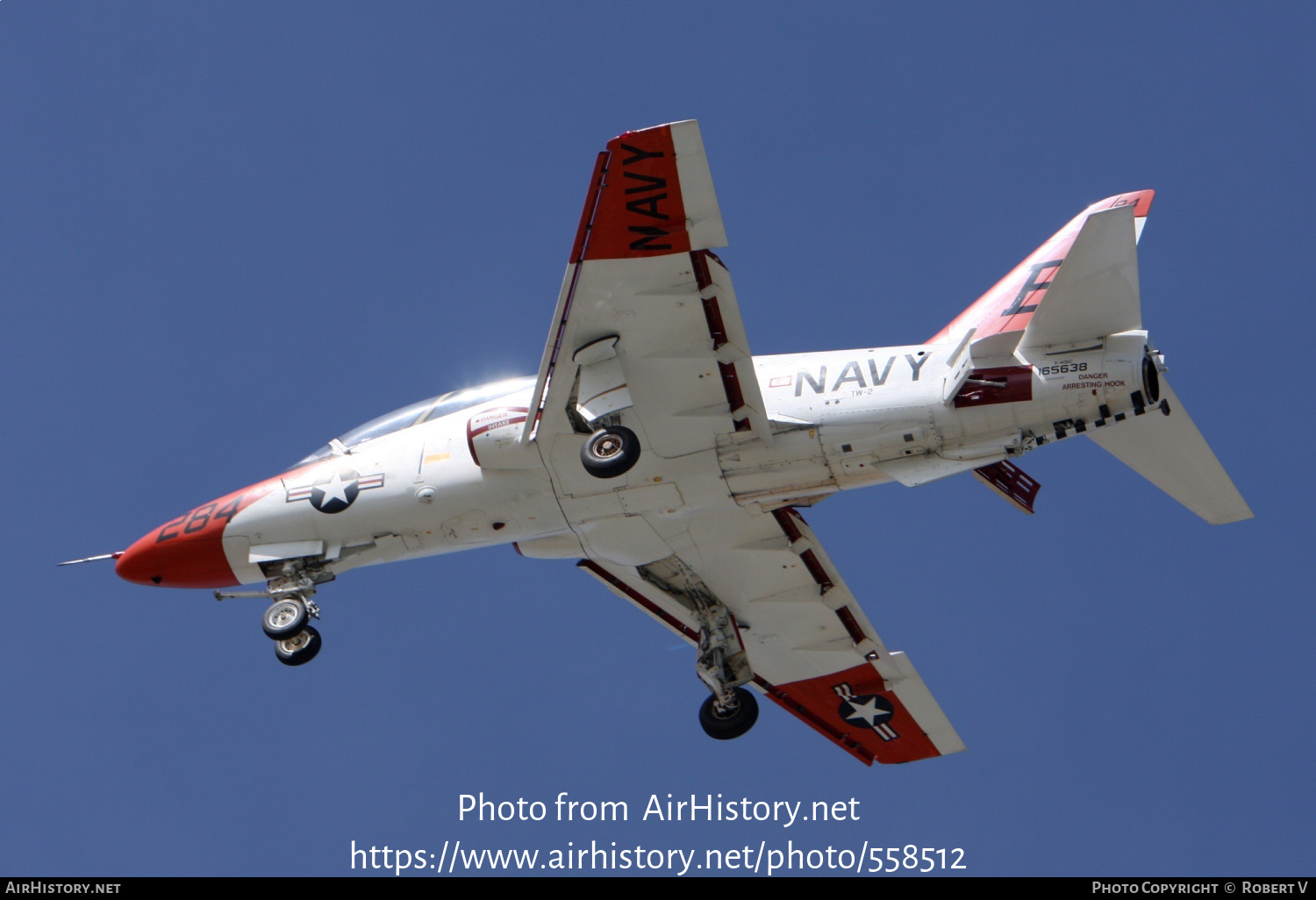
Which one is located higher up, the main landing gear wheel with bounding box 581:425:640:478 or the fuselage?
the fuselage

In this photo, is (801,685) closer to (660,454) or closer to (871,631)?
(871,631)

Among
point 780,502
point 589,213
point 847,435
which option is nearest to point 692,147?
point 589,213

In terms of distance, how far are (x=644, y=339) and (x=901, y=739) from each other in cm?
1064

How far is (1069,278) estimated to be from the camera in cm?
1911

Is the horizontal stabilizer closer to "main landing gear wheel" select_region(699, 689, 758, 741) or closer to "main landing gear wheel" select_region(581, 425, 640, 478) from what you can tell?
"main landing gear wheel" select_region(581, 425, 640, 478)

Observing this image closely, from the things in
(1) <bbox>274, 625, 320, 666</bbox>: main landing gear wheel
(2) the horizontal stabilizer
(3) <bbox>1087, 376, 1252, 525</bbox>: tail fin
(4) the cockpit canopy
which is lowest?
(1) <bbox>274, 625, 320, 666</bbox>: main landing gear wheel

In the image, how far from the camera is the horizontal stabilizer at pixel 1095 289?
18.6 meters

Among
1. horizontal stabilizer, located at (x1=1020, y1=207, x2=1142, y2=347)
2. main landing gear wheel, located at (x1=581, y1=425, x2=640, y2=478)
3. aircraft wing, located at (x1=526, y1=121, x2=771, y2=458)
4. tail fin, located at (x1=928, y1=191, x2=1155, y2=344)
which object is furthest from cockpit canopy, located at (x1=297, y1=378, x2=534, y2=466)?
horizontal stabilizer, located at (x1=1020, y1=207, x2=1142, y2=347)

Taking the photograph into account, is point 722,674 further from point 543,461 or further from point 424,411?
point 424,411

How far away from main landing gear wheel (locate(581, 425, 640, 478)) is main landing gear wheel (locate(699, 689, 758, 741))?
6209 millimetres

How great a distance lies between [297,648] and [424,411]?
164 inches

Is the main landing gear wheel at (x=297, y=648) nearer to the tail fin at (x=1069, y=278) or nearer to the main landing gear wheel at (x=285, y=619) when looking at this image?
→ the main landing gear wheel at (x=285, y=619)

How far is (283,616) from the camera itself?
22781mm

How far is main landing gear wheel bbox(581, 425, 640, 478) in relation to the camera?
65.8 ft
